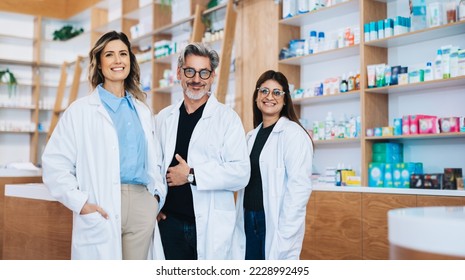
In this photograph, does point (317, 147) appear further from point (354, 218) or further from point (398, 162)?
point (354, 218)

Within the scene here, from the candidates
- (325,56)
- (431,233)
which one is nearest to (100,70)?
(431,233)

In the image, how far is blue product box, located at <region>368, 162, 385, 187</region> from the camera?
429 cm

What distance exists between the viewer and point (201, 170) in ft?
7.50

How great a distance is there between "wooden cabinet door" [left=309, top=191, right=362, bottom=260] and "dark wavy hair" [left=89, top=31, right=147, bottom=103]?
2.19m

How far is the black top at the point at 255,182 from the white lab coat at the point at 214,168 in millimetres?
131

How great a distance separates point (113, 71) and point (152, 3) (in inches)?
197

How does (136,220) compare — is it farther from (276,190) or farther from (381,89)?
(381,89)

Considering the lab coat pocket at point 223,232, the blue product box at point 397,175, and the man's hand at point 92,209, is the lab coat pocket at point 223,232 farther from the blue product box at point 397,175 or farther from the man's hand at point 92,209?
the blue product box at point 397,175

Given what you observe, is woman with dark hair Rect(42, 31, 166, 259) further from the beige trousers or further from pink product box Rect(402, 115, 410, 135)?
pink product box Rect(402, 115, 410, 135)

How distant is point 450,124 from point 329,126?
46.3 inches

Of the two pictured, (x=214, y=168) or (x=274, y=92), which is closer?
(x=214, y=168)

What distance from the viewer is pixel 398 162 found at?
440cm
